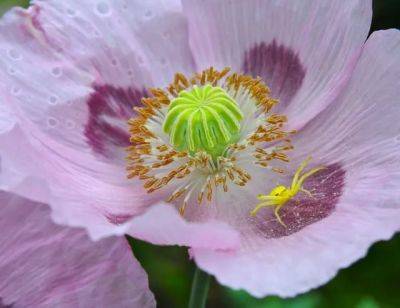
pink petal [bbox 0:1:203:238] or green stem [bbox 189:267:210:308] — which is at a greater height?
pink petal [bbox 0:1:203:238]

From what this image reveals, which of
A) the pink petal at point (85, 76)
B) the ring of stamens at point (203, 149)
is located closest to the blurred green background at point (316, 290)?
the ring of stamens at point (203, 149)

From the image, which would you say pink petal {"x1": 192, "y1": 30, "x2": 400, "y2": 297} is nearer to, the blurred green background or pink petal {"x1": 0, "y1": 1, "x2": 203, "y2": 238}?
pink petal {"x1": 0, "y1": 1, "x2": 203, "y2": 238}

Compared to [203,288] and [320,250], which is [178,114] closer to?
→ [203,288]

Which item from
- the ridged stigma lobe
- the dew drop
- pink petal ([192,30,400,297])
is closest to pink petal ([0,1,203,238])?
the dew drop

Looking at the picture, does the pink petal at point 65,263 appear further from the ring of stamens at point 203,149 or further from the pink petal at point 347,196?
the ring of stamens at point 203,149

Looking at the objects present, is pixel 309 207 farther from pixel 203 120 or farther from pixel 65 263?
pixel 65 263

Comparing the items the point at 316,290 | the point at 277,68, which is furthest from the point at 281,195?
the point at 316,290
